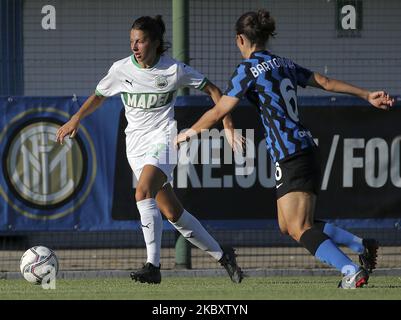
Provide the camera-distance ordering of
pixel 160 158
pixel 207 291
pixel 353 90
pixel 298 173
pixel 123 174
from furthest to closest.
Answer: pixel 123 174
pixel 160 158
pixel 353 90
pixel 207 291
pixel 298 173

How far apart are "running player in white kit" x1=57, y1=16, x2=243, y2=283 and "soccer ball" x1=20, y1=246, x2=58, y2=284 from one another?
29.1 inches

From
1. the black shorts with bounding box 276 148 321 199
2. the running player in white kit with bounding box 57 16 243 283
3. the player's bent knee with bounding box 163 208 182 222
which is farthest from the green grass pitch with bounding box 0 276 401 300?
the black shorts with bounding box 276 148 321 199

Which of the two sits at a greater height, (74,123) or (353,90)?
(353,90)

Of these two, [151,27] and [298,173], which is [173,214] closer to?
[151,27]

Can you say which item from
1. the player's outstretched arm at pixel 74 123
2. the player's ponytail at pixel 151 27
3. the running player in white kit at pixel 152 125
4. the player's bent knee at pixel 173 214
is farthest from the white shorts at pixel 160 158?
the player's ponytail at pixel 151 27

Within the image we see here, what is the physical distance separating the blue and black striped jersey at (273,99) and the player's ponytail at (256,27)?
157mm

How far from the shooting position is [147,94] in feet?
35.6

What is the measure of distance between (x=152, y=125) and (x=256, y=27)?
1.67 metres

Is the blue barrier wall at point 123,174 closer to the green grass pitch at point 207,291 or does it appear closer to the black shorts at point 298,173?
the green grass pitch at point 207,291

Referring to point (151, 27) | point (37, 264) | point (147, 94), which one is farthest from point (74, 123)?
point (37, 264)

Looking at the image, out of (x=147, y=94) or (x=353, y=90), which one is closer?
(x=353, y=90)

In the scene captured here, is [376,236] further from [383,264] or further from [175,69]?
[175,69]

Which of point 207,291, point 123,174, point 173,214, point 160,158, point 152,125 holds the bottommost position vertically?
point 207,291

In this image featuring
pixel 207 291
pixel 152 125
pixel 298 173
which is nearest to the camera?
pixel 298 173
